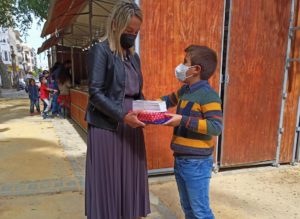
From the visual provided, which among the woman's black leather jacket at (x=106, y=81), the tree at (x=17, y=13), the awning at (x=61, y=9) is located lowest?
the woman's black leather jacket at (x=106, y=81)

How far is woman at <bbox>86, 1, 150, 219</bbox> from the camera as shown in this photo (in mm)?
1883

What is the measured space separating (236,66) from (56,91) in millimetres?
7001

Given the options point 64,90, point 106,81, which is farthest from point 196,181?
point 64,90

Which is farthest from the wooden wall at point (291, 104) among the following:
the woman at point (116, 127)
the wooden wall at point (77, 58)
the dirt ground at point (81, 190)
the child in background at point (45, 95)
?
the wooden wall at point (77, 58)

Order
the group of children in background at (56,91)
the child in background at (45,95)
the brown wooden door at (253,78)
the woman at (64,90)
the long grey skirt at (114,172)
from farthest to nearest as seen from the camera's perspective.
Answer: the child in background at (45,95) < the group of children in background at (56,91) < the woman at (64,90) < the brown wooden door at (253,78) < the long grey skirt at (114,172)

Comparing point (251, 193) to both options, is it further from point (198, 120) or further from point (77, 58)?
point (77, 58)

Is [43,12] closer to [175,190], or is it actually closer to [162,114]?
[175,190]

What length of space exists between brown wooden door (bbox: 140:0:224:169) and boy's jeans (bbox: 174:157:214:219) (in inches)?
64.1

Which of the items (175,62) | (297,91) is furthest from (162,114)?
(297,91)

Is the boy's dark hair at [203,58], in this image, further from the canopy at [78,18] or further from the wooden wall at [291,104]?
the canopy at [78,18]

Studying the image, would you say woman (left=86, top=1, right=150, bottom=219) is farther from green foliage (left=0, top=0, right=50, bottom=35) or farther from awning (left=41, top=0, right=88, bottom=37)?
green foliage (left=0, top=0, right=50, bottom=35)

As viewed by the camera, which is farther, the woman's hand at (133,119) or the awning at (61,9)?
the awning at (61,9)

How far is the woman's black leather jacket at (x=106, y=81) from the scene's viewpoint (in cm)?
188

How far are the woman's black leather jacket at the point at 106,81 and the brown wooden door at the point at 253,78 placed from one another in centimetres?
232
